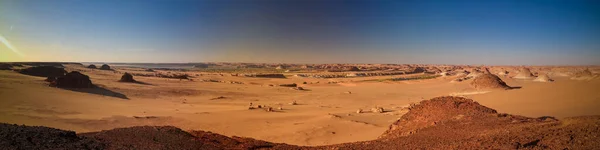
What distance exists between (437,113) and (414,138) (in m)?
3.45

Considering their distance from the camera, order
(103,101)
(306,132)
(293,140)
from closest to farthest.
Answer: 1. (293,140)
2. (306,132)
3. (103,101)

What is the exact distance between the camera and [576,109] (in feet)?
46.1

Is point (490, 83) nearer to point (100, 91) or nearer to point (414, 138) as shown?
point (414, 138)

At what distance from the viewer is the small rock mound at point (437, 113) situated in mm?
9516

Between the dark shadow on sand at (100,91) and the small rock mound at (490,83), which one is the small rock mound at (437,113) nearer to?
the small rock mound at (490,83)

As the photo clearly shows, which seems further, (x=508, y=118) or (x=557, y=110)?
(x=557, y=110)

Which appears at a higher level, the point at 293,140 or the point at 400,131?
the point at 400,131

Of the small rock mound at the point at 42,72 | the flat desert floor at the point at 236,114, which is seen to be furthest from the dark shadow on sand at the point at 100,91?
the small rock mound at the point at 42,72

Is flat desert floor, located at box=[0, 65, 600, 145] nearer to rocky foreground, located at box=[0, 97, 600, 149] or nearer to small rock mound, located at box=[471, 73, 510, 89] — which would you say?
rocky foreground, located at box=[0, 97, 600, 149]

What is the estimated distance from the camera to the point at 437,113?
10.3m

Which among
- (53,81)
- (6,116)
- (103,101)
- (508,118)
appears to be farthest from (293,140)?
(53,81)

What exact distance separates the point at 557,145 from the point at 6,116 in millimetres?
22868

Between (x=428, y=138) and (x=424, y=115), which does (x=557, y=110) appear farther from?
(x=428, y=138)

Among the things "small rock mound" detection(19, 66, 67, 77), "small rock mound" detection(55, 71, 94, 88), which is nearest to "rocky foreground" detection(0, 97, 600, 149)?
"small rock mound" detection(55, 71, 94, 88)
